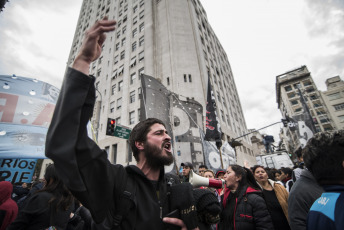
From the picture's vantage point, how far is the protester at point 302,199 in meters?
2.07

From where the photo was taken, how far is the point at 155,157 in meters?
1.67

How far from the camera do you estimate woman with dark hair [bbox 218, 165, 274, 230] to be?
2.68 m

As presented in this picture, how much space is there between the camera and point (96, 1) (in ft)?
132

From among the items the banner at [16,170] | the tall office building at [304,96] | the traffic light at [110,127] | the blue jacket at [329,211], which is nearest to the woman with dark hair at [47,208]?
the banner at [16,170]

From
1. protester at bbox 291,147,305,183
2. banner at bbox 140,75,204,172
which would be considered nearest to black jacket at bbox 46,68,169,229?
protester at bbox 291,147,305,183

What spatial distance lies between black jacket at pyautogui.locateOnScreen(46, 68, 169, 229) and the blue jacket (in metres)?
1.47

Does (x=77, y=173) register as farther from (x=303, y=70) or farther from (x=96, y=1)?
(x=303, y=70)

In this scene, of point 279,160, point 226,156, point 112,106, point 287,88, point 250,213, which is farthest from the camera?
point 287,88

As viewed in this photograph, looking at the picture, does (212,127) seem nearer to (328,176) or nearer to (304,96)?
(328,176)

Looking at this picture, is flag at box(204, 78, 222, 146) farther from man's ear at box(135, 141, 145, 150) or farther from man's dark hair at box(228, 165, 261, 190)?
man's ear at box(135, 141, 145, 150)

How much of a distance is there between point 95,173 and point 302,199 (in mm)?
2591

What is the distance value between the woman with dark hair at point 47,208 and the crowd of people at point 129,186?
1cm

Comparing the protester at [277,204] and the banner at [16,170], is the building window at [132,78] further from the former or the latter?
the protester at [277,204]

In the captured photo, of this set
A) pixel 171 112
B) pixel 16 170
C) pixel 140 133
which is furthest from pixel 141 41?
pixel 140 133
